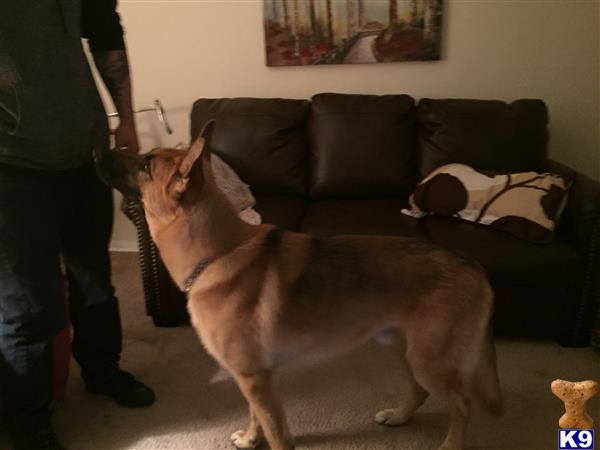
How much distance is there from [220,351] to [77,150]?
2.45ft

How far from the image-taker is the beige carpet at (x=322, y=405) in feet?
5.51

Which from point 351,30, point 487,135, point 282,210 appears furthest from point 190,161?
point 351,30

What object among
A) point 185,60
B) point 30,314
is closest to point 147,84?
point 185,60

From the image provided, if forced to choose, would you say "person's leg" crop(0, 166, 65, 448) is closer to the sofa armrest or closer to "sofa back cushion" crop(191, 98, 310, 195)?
"sofa back cushion" crop(191, 98, 310, 195)

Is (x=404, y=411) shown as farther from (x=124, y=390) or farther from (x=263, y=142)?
(x=263, y=142)

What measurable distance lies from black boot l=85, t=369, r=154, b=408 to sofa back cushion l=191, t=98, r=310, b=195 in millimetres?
1271

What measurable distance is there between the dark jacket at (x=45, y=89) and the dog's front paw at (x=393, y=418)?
134 centimetres

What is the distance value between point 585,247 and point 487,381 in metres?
0.88

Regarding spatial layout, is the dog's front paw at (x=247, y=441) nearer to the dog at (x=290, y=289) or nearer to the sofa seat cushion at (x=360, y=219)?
the dog at (x=290, y=289)

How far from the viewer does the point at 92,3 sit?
1.62m

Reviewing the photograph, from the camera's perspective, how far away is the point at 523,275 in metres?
2.06

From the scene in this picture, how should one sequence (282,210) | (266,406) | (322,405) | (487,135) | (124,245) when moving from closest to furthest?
(266,406) < (322,405) < (282,210) < (487,135) < (124,245)

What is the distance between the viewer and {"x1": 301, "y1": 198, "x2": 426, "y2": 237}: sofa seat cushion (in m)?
2.21

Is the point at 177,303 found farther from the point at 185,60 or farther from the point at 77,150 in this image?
the point at 185,60
